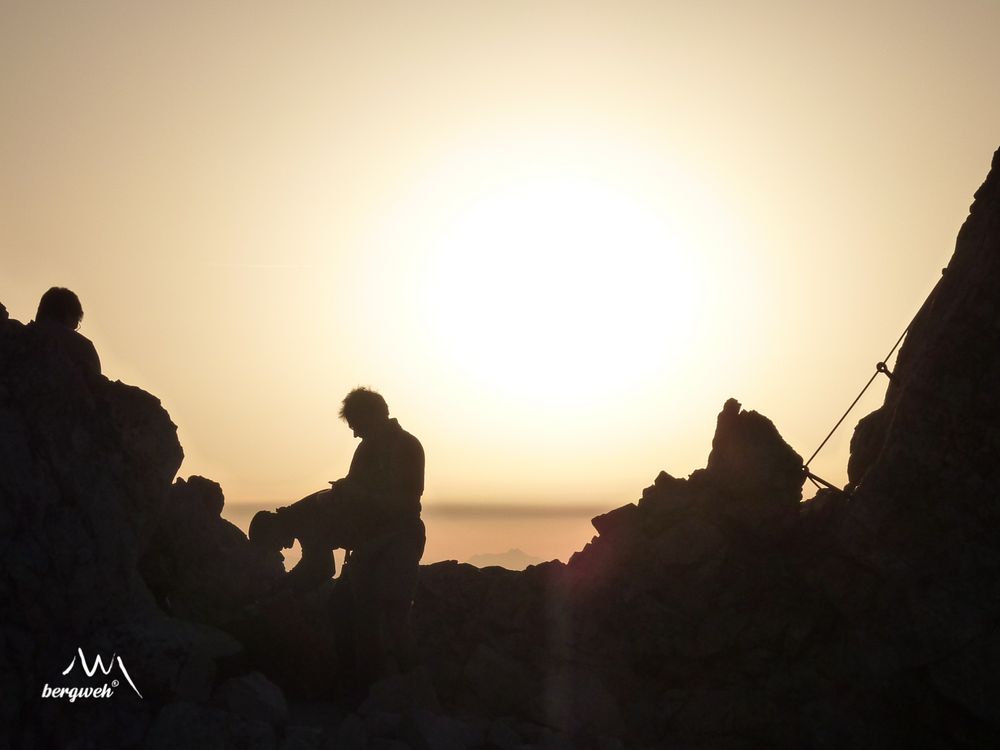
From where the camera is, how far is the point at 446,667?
14367mm

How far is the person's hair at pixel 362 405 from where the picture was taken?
1361cm

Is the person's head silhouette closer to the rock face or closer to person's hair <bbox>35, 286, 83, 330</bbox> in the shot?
the rock face

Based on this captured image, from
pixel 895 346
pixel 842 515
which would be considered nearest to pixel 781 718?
pixel 842 515

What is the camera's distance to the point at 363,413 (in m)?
13.6

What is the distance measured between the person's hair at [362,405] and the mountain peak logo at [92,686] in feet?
15.1

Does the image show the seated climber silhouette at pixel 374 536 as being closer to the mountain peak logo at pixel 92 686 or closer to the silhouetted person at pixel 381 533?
the silhouetted person at pixel 381 533

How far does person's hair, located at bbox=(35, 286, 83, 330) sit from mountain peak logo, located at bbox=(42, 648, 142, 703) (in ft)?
13.0

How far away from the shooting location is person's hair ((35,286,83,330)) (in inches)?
464

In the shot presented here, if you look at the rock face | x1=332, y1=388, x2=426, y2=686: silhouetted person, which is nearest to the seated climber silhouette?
x1=332, y1=388, x2=426, y2=686: silhouetted person

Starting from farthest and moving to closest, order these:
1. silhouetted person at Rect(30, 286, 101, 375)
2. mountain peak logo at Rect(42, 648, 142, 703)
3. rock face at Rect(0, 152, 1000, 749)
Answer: silhouetted person at Rect(30, 286, 101, 375) < rock face at Rect(0, 152, 1000, 749) < mountain peak logo at Rect(42, 648, 142, 703)

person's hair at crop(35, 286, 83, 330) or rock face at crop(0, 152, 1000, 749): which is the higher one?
person's hair at crop(35, 286, 83, 330)

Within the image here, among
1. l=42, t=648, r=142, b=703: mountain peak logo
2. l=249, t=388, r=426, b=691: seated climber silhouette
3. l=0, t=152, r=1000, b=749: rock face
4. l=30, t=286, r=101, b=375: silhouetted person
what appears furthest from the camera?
l=249, t=388, r=426, b=691: seated climber silhouette

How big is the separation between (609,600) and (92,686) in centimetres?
705

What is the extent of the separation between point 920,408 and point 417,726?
7460 mm
